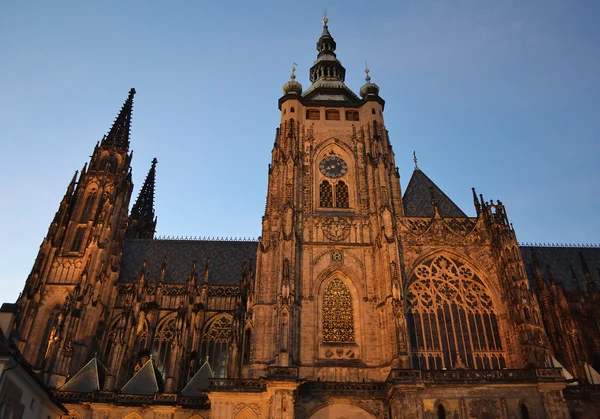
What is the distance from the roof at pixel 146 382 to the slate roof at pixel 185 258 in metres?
9.89

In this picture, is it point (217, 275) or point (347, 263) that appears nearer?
point (347, 263)

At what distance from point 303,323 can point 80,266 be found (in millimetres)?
20563

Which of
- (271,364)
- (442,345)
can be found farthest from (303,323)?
(442,345)

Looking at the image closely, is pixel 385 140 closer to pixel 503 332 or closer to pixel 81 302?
pixel 503 332

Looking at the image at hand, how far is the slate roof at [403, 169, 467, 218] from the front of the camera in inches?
1394

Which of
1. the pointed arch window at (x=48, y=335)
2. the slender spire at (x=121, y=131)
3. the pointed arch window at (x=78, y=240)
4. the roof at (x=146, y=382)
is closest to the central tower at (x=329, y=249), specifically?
the roof at (x=146, y=382)

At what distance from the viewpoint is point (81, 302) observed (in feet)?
120

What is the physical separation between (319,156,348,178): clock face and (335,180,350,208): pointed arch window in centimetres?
77

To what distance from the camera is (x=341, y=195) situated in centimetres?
3591

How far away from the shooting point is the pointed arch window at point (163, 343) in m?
36.8

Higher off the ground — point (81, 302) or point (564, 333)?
point (81, 302)

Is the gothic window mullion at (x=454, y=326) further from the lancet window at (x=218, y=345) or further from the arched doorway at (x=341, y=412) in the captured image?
the lancet window at (x=218, y=345)

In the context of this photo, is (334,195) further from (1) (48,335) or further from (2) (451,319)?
(1) (48,335)

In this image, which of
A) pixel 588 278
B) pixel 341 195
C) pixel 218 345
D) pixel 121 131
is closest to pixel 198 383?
pixel 218 345
